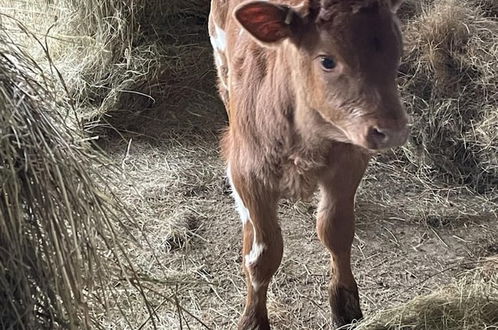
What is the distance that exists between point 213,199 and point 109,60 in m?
1.22

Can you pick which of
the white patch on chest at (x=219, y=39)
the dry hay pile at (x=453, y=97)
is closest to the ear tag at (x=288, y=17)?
the white patch on chest at (x=219, y=39)

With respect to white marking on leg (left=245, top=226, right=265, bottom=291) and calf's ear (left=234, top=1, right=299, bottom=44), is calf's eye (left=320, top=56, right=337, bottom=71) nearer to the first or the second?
calf's ear (left=234, top=1, right=299, bottom=44)

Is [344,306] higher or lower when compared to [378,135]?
lower

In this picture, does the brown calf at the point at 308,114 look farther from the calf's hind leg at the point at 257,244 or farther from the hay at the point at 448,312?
the hay at the point at 448,312

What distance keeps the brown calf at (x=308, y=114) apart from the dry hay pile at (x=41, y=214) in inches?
30.4

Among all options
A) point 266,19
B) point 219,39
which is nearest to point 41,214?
point 266,19

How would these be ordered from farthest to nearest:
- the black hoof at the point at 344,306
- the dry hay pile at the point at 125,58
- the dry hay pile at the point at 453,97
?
the dry hay pile at the point at 125,58
the dry hay pile at the point at 453,97
the black hoof at the point at 344,306

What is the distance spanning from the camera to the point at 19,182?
2.12 meters

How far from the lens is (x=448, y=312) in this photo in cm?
308

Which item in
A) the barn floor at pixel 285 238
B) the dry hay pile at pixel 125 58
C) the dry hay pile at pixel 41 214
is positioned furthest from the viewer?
the dry hay pile at pixel 125 58

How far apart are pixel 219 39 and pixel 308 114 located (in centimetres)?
114

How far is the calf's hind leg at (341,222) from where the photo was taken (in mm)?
3008

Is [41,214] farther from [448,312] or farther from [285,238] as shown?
[285,238]

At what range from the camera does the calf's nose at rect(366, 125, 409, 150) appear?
8.27 ft
